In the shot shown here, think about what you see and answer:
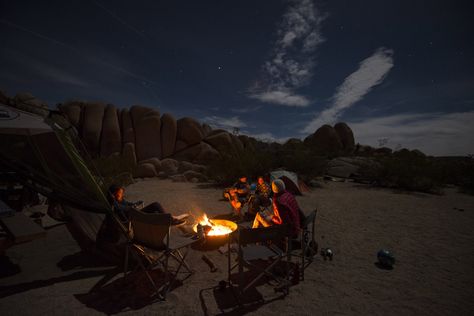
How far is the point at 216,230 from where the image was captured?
4.64m

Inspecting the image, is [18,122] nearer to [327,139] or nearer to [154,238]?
[154,238]

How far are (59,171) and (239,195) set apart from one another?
211 inches

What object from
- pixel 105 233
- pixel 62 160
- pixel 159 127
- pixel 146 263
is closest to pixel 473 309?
pixel 146 263

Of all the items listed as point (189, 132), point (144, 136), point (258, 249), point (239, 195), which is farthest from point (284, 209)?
point (189, 132)

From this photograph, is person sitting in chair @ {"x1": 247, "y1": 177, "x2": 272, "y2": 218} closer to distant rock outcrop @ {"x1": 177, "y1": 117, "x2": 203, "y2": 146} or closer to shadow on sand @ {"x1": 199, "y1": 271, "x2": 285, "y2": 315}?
shadow on sand @ {"x1": 199, "y1": 271, "x2": 285, "y2": 315}

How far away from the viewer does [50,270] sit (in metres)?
3.52

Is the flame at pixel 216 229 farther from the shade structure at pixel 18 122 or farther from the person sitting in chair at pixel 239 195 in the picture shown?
the shade structure at pixel 18 122

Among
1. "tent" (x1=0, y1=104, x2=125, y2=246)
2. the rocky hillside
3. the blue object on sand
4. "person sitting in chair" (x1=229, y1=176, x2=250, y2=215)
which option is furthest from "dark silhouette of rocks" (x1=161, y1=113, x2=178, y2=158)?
the blue object on sand

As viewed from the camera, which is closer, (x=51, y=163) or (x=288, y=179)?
(x=51, y=163)

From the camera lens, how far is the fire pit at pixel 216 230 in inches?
174

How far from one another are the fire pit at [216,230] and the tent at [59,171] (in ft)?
5.91

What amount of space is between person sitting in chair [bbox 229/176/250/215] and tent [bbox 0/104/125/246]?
323 centimetres

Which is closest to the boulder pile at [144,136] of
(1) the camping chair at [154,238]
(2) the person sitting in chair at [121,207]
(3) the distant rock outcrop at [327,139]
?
(2) the person sitting in chair at [121,207]

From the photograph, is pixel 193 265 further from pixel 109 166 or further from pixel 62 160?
pixel 109 166
